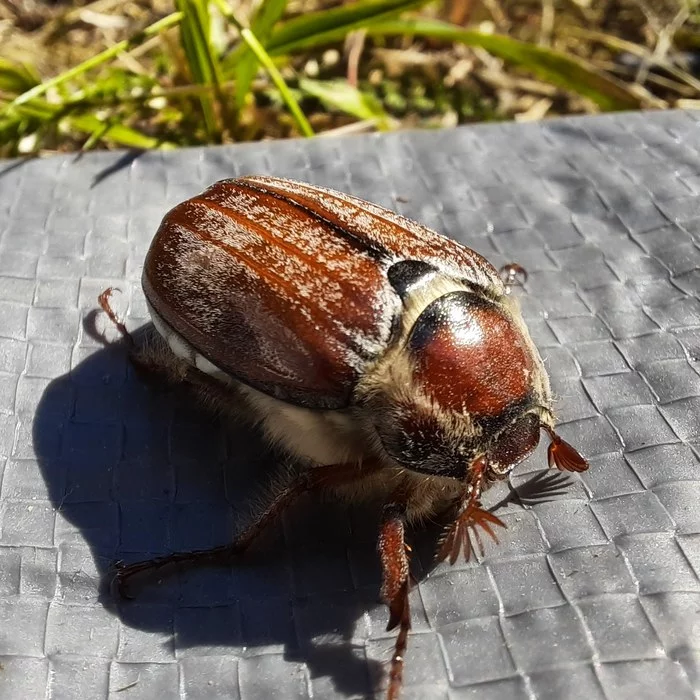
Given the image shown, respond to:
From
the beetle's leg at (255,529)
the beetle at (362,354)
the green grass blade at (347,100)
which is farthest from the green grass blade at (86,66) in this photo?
the beetle's leg at (255,529)

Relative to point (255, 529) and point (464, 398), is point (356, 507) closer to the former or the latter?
point (255, 529)

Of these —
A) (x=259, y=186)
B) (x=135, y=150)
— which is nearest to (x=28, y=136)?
(x=135, y=150)

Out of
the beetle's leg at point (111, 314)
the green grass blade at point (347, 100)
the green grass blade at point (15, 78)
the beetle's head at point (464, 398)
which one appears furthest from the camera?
the green grass blade at point (347, 100)

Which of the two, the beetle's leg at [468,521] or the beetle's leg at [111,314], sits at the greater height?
the beetle's leg at [468,521]

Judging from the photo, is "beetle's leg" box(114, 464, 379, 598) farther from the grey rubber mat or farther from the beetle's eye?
the beetle's eye

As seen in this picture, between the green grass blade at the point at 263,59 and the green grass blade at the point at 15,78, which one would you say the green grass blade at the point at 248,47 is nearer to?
the green grass blade at the point at 263,59

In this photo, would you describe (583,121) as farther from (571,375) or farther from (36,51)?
(36,51)

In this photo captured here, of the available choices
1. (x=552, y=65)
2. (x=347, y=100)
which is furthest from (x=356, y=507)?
(x=552, y=65)
